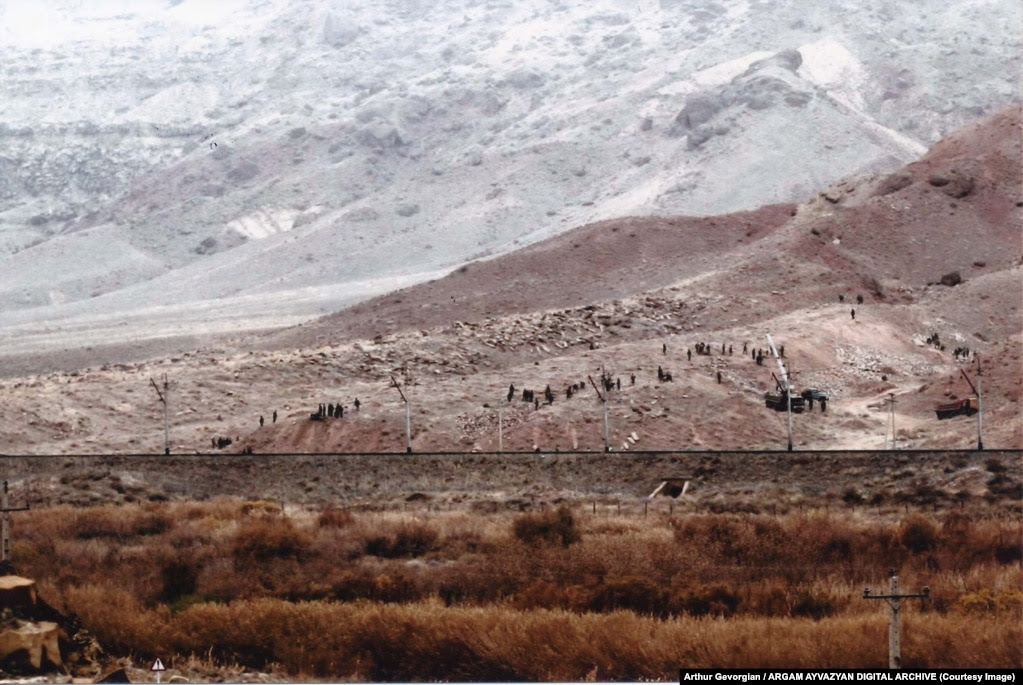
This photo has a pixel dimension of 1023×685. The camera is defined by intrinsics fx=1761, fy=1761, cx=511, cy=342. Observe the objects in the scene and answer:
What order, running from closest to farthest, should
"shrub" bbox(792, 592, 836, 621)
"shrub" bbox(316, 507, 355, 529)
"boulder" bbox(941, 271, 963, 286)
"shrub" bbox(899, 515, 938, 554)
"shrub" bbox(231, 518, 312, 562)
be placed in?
"shrub" bbox(792, 592, 836, 621)
"shrub" bbox(899, 515, 938, 554)
"shrub" bbox(231, 518, 312, 562)
"shrub" bbox(316, 507, 355, 529)
"boulder" bbox(941, 271, 963, 286)

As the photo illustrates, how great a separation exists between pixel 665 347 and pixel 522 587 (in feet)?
139

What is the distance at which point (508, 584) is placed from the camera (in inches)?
961

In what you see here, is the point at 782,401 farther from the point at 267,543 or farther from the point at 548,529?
the point at 267,543

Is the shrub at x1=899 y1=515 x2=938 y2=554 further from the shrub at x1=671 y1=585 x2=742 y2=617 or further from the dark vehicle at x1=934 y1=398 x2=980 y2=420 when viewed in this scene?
the dark vehicle at x1=934 y1=398 x2=980 y2=420

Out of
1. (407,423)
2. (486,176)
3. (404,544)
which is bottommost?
(404,544)

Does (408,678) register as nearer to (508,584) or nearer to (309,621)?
(309,621)

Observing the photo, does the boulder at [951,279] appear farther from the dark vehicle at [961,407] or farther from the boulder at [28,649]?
the boulder at [28,649]

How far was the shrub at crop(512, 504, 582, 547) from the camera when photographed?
28766 millimetres

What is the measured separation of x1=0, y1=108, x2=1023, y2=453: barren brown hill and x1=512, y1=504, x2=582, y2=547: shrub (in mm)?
17869

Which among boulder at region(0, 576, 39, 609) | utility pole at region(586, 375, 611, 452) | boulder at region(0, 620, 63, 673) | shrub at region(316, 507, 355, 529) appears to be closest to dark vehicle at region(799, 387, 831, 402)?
utility pole at region(586, 375, 611, 452)

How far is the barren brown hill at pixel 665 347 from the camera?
52.9m

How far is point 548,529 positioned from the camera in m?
29.4

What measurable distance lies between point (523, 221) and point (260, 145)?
48.6 m

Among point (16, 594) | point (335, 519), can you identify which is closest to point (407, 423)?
point (335, 519)
